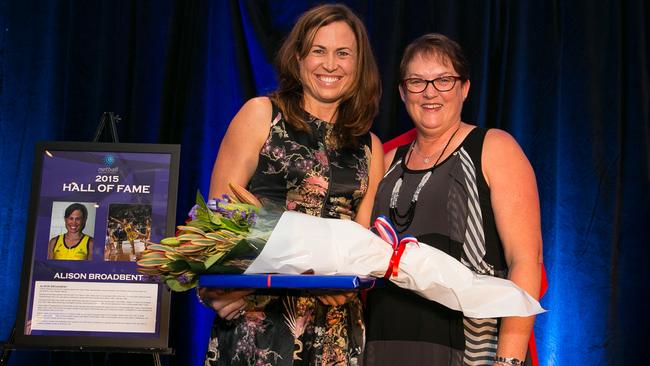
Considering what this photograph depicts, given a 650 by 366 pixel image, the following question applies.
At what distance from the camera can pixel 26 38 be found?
354 centimetres

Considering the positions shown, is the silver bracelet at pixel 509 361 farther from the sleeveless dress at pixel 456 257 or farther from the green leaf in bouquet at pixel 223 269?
the green leaf in bouquet at pixel 223 269

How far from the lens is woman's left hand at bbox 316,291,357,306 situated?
2043mm

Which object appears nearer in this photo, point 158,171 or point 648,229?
point 158,171

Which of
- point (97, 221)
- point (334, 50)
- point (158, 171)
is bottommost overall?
point (97, 221)

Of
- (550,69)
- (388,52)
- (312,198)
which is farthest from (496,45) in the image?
(312,198)

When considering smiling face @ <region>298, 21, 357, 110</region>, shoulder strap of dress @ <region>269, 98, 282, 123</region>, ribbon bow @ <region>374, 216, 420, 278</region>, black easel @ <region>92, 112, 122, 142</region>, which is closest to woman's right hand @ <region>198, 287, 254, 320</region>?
ribbon bow @ <region>374, 216, 420, 278</region>

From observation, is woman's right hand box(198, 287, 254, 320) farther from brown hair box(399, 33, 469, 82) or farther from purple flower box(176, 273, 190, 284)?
brown hair box(399, 33, 469, 82)

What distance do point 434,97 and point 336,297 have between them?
2.22ft

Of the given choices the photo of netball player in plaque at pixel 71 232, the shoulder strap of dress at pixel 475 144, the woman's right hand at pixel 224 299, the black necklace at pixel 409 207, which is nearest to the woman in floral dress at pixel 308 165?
the woman's right hand at pixel 224 299

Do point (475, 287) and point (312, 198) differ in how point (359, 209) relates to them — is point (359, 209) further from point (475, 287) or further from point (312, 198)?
point (475, 287)

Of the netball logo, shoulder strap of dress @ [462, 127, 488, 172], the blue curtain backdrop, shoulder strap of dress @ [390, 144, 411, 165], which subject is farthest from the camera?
the blue curtain backdrop

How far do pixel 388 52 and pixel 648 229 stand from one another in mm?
1312

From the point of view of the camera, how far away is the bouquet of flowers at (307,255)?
5.93 ft

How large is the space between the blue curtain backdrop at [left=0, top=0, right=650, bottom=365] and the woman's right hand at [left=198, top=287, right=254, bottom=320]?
131 cm
